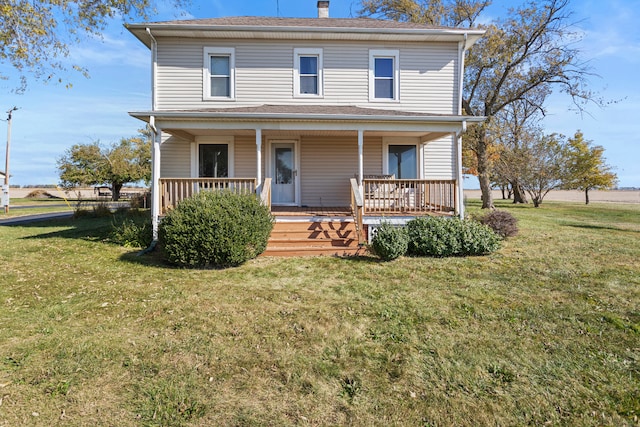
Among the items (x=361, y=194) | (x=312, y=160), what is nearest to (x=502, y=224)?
(x=361, y=194)

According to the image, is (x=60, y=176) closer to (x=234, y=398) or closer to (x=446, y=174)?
(x=446, y=174)

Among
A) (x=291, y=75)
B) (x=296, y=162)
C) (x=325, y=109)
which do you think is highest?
(x=291, y=75)

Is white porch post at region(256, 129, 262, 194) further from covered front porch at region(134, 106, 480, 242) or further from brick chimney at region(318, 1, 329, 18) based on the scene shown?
brick chimney at region(318, 1, 329, 18)

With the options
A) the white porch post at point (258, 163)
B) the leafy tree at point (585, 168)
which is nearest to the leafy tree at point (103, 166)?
the white porch post at point (258, 163)

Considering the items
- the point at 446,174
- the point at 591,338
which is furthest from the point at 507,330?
the point at 446,174

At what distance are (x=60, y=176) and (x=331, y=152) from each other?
3521 centimetres

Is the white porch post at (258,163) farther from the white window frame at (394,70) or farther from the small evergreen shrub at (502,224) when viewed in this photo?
the small evergreen shrub at (502,224)

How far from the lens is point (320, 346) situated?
4047 millimetres

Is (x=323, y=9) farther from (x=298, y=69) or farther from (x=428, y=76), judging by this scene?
(x=428, y=76)

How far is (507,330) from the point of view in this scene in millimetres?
4418

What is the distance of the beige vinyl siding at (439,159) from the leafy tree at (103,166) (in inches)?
1254

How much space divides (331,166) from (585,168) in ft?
95.3

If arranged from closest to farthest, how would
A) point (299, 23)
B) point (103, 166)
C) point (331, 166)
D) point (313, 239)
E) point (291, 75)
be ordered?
point (313, 239)
point (291, 75)
point (331, 166)
point (299, 23)
point (103, 166)

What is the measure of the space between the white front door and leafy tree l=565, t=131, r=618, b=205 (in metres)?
28.0
